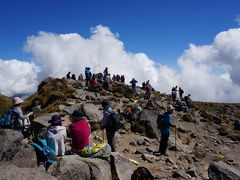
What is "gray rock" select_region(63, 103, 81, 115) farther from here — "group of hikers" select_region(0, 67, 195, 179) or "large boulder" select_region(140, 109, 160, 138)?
"group of hikers" select_region(0, 67, 195, 179)

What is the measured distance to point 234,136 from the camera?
37.8 metres

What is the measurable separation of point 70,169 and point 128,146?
13.0 m

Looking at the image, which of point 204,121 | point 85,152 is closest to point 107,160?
point 85,152

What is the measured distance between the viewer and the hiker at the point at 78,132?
1410 centimetres

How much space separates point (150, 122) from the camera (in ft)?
94.9

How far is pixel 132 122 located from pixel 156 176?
42.4 ft

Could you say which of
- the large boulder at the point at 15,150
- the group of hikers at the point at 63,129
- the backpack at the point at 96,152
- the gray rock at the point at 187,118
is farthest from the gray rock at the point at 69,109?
the backpack at the point at 96,152

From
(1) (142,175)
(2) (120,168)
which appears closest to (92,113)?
(2) (120,168)

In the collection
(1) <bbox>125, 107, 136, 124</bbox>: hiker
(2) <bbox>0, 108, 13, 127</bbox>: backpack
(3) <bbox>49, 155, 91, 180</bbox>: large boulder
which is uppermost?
(1) <bbox>125, 107, 136, 124</bbox>: hiker

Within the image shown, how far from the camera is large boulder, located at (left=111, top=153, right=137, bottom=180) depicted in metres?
13.6

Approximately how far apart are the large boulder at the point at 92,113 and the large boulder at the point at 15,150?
42.5ft

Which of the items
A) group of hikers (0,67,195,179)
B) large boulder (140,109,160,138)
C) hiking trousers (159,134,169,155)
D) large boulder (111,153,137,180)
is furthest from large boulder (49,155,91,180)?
large boulder (140,109,160,138)

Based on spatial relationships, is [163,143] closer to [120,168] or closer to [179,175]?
[179,175]

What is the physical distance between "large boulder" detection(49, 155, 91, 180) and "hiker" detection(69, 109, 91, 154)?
6.21 ft
